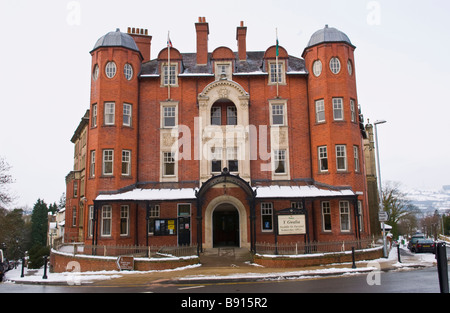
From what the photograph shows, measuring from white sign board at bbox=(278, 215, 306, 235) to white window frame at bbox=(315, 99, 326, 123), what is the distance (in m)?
8.13

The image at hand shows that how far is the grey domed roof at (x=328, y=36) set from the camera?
2658 cm

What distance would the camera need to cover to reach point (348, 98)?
25938 mm

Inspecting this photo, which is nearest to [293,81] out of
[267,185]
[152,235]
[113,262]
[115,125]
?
[267,185]

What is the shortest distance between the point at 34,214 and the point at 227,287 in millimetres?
87451

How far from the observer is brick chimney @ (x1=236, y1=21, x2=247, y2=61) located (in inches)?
1169

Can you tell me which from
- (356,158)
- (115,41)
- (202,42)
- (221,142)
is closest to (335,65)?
(356,158)

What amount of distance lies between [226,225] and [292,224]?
719cm

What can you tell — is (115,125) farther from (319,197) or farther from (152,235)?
(319,197)

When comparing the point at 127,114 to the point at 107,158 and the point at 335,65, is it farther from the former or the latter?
the point at 335,65

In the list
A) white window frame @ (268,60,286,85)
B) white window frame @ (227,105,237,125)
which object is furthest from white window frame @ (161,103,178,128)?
white window frame @ (268,60,286,85)

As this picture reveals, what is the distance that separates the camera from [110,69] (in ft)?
86.7

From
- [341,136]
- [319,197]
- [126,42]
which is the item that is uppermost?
[126,42]

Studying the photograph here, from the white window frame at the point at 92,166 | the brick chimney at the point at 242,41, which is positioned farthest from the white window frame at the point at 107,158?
the brick chimney at the point at 242,41

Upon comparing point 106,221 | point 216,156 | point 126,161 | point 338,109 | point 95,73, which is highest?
point 95,73
